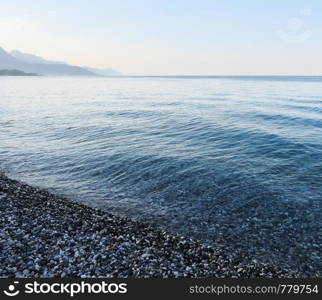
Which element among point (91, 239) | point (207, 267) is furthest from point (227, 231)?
point (91, 239)

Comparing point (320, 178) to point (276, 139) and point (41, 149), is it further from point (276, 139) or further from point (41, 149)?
point (41, 149)

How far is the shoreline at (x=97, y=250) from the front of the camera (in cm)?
920

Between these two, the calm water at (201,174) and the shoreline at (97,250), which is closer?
the shoreline at (97,250)

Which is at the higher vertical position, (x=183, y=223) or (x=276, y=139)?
(x=276, y=139)

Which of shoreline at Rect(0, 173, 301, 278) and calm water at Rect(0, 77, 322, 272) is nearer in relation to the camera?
shoreline at Rect(0, 173, 301, 278)

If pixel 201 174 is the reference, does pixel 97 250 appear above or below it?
below

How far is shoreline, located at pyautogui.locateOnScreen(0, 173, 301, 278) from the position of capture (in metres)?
9.20

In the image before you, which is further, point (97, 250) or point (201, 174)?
point (201, 174)

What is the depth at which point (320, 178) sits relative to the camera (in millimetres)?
18875

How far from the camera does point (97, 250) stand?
1034 cm

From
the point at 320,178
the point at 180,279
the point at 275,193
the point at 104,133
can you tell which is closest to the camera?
the point at 180,279

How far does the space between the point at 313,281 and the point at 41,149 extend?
2828 centimetres

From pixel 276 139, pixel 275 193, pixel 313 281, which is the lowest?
pixel 313 281

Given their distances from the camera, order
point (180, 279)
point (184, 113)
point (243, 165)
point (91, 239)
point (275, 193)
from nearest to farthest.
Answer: point (180, 279) < point (91, 239) < point (275, 193) < point (243, 165) < point (184, 113)
